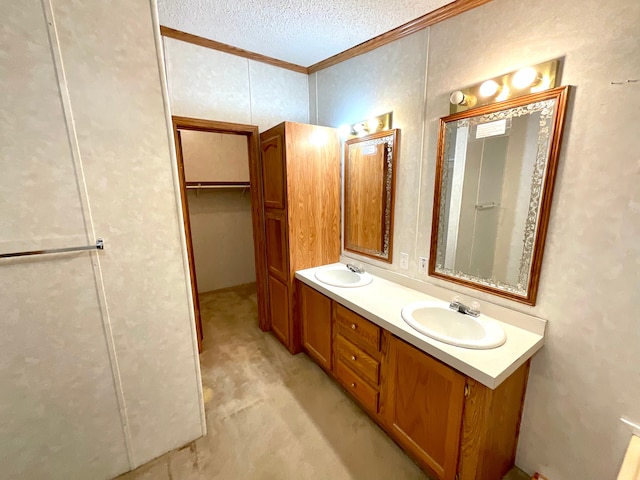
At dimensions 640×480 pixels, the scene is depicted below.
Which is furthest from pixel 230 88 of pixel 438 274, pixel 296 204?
pixel 438 274

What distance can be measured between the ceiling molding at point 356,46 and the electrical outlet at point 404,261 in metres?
1.44

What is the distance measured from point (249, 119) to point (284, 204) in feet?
2.92

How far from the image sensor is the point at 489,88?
133 cm

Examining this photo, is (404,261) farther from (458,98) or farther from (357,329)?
(458,98)

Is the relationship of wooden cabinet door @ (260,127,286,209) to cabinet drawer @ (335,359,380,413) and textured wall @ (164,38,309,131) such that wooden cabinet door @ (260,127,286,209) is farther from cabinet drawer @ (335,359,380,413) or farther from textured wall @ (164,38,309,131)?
cabinet drawer @ (335,359,380,413)

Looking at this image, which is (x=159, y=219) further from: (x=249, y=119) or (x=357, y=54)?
(x=357, y=54)

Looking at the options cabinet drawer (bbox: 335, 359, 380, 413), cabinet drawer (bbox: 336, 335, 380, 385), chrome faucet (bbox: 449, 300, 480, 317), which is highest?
chrome faucet (bbox: 449, 300, 480, 317)

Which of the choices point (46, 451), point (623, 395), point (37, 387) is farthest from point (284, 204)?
point (623, 395)

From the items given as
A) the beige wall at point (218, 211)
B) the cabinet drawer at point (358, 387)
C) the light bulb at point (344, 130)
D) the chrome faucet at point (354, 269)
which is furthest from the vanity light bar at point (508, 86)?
the beige wall at point (218, 211)

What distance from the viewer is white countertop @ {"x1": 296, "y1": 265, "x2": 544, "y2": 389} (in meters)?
1.06

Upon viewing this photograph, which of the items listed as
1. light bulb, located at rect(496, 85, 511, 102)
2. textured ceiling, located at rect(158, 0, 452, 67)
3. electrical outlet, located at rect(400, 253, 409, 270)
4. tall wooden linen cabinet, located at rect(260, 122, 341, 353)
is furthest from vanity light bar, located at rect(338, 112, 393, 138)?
electrical outlet, located at rect(400, 253, 409, 270)

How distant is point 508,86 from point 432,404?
63.0 inches

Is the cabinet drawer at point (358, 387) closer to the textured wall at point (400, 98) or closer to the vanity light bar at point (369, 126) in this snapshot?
the textured wall at point (400, 98)

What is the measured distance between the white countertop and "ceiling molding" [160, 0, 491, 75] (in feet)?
5.48
